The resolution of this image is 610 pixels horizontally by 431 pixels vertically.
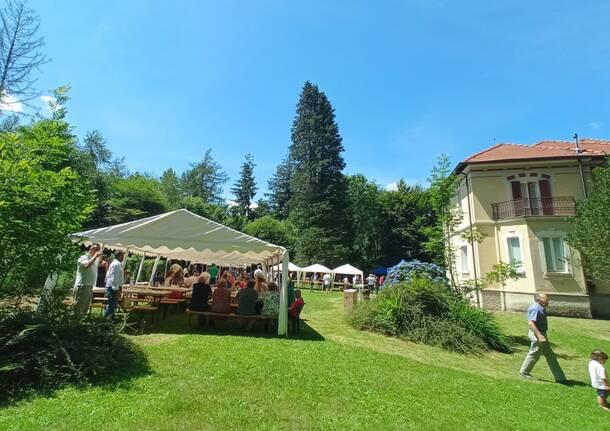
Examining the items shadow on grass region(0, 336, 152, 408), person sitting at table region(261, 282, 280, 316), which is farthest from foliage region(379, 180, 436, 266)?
shadow on grass region(0, 336, 152, 408)

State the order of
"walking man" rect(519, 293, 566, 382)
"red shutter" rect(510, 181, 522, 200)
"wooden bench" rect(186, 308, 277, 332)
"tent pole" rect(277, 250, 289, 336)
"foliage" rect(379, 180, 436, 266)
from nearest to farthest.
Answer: "walking man" rect(519, 293, 566, 382) < "tent pole" rect(277, 250, 289, 336) < "wooden bench" rect(186, 308, 277, 332) < "red shutter" rect(510, 181, 522, 200) < "foliage" rect(379, 180, 436, 266)

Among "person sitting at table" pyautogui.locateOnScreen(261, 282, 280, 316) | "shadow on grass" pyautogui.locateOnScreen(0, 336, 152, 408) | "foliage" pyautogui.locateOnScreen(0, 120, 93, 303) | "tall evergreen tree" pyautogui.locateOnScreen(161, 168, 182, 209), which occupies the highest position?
"tall evergreen tree" pyautogui.locateOnScreen(161, 168, 182, 209)

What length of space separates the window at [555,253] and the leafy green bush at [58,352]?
63.3 feet

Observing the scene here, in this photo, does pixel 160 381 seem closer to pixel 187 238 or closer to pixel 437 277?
pixel 187 238

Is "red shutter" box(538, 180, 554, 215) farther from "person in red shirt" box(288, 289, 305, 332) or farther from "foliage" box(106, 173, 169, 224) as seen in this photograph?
"foliage" box(106, 173, 169, 224)

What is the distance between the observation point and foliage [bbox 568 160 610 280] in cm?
1370

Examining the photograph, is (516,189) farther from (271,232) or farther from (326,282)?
(271,232)

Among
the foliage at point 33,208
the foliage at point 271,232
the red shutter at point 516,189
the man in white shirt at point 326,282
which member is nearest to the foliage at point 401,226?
the foliage at point 271,232

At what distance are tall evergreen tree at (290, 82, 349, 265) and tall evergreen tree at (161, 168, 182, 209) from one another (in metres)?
18.0

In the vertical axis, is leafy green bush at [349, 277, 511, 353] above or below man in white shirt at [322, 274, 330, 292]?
below

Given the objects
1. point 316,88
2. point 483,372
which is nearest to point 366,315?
point 483,372

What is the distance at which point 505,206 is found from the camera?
62.8 feet

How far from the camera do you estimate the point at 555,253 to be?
17578mm

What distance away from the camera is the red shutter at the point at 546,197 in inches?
720
